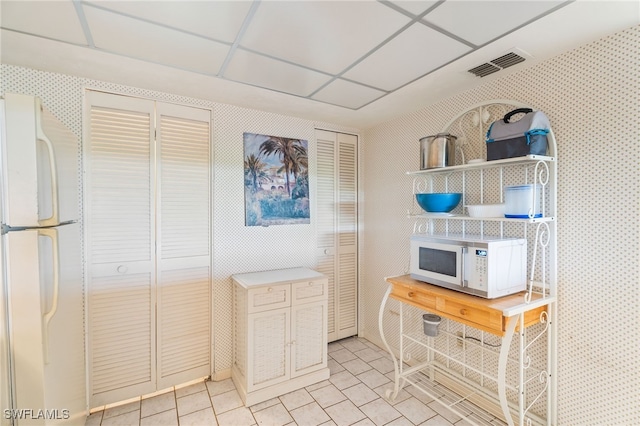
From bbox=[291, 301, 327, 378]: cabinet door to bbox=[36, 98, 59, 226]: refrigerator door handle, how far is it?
1655mm

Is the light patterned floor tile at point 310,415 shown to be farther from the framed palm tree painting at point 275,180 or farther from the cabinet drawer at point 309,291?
the framed palm tree painting at point 275,180

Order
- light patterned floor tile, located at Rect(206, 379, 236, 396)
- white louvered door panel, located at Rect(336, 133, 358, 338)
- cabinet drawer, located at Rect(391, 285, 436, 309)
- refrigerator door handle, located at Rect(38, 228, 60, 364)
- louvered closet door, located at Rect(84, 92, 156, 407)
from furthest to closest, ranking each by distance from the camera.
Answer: white louvered door panel, located at Rect(336, 133, 358, 338)
light patterned floor tile, located at Rect(206, 379, 236, 396)
louvered closet door, located at Rect(84, 92, 156, 407)
cabinet drawer, located at Rect(391, 285, 436, 309)
refrigerator door handle, located at Rect(38, 228, 60, 364)

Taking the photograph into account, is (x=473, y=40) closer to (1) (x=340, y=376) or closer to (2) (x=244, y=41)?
(2) (x=244, y=41)

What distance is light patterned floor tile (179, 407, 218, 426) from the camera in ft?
6.54

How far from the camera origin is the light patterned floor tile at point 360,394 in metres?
2.24

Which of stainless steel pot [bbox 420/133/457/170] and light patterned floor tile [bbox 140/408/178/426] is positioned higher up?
stainless steel pot [bbox 420/133/457/170]

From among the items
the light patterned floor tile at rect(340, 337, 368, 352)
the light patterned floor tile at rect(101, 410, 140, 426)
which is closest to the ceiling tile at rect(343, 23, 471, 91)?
the light patterned floor tile at rect(340, 337, 368, 352)

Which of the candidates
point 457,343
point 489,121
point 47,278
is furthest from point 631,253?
point 47,278

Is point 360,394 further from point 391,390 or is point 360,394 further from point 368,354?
point 368,354

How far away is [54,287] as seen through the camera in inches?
55.6

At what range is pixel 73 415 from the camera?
1.68m

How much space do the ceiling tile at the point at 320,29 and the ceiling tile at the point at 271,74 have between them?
→ 0.10m

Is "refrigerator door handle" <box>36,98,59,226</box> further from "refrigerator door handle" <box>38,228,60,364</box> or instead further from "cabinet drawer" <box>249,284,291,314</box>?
"cabinet drawer" <box>249,284,291,314</box>

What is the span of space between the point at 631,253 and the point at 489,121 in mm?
1153
